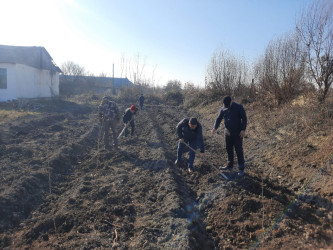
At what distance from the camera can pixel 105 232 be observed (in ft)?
13.7

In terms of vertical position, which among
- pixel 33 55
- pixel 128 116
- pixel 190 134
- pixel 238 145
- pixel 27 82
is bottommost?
pixel 238 145

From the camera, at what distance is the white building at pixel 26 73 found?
882 inches

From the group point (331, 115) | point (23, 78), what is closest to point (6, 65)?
point (23, 78)

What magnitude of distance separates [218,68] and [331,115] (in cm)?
1723

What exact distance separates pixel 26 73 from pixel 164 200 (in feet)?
79.5

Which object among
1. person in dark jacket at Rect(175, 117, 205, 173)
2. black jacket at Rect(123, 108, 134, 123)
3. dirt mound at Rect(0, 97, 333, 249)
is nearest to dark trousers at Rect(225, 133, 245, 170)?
dirt mound at Rect(0, 97, 333, 249)

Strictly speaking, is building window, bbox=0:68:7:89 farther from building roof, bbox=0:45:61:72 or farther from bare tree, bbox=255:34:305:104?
bare tree, bbox=255:34:305:104

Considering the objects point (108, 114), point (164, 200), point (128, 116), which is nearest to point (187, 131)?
point (164, 200)

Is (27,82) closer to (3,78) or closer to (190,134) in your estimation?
(3,78)

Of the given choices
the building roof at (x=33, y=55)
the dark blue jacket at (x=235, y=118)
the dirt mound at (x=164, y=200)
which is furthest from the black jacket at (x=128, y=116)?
the building roof at (x=33, y=55)

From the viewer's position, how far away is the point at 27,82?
2497 cm

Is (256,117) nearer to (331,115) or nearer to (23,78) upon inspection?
(331,115)

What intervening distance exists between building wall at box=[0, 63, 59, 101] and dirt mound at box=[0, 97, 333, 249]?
54.3 ft

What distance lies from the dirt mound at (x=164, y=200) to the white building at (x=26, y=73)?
16.6 metres
